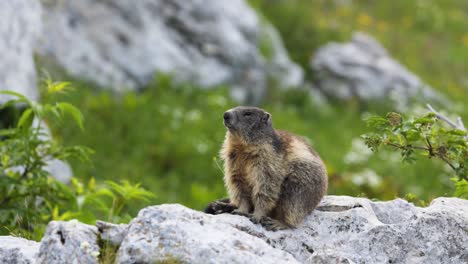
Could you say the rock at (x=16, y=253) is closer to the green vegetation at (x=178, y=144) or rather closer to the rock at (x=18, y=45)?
the green vegetation at (x=178, y=144)

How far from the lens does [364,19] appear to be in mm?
24125

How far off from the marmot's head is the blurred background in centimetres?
371

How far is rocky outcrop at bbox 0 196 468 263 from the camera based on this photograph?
4191 millimetres

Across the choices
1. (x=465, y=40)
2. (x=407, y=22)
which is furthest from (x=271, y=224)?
(x=465, y=40)

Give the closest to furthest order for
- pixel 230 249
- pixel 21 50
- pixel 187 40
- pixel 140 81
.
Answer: pixel 230 249 → pixel 21 50 → pixel 140 81 → pixel 187 40

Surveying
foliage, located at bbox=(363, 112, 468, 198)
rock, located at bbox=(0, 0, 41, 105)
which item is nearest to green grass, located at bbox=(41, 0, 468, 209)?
rock, located at bbox=(0, 0, 41, 105)

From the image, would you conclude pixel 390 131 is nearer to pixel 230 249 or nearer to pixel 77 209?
pixel 230 249

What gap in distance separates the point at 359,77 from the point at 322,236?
13.2 meters

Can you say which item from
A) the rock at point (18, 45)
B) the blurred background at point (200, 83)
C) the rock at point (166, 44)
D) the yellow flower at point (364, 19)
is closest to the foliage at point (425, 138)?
the blurred background at point (200, 83)

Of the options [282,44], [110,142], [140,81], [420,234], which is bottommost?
[420,234]

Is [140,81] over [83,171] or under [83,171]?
over

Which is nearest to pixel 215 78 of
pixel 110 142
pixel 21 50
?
pixel 110 142

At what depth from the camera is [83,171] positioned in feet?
39.0

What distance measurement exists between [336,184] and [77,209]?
6.86 m
